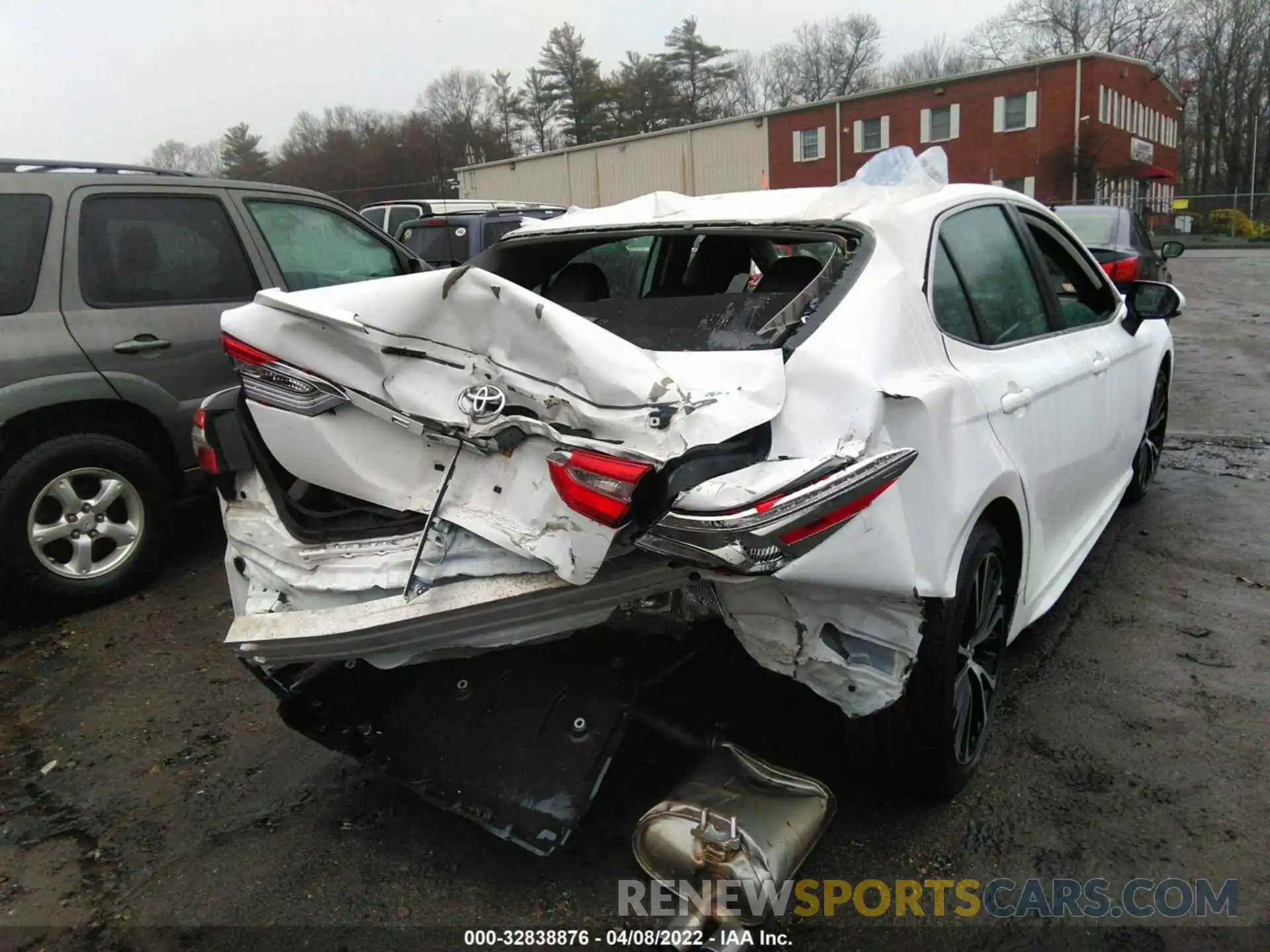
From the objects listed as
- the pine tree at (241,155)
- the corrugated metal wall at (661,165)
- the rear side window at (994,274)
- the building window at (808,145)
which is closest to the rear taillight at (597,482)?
the rear side window at (994,274)

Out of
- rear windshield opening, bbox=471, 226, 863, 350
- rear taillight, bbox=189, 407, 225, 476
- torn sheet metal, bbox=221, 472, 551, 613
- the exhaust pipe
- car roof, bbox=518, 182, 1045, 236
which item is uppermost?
car roof, bbox=518, 182, 1045, 236

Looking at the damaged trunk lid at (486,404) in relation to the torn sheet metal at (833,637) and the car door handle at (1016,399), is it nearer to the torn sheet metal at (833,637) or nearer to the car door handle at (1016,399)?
the torn sheet metal at (833,637)

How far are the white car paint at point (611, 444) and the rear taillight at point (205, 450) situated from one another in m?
0.11

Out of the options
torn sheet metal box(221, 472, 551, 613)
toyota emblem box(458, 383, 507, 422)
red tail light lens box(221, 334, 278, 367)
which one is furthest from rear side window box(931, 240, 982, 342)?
red tail light lens box(221, 334, 278, 367)

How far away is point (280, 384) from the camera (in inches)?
99.6

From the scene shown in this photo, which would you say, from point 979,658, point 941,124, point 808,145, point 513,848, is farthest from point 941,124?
point 513,848

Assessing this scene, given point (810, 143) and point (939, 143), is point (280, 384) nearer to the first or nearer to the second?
point (939, 143)

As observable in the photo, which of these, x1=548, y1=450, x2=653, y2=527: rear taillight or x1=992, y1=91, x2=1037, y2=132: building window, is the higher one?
x1=992, y1=91, x2=1037, y2=132: building window

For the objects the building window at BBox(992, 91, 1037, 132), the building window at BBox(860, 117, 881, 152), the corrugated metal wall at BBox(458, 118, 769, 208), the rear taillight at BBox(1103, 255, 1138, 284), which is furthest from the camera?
the corrugated metal wall at BBox(458, 118, 769, 208)

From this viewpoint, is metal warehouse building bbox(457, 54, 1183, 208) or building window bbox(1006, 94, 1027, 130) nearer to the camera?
metal warehouse building bbox(457, 54, 1183, 208)

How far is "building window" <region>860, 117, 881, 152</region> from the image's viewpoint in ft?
142

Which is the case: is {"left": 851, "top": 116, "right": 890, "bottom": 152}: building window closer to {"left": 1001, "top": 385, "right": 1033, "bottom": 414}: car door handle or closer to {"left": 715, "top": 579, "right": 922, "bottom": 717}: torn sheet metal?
{"left": 1001, "top": 385, "right": 1033, "bottom": 414}: car door handle

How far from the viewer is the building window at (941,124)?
41531mm

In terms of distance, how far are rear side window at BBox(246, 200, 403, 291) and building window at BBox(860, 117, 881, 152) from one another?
41.2m
